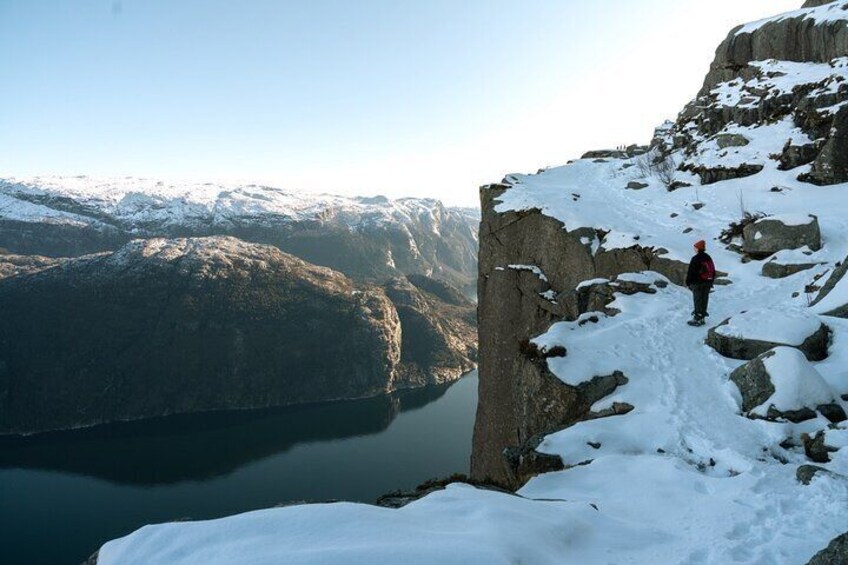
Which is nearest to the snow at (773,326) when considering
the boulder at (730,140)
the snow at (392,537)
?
the snow at (392,537)

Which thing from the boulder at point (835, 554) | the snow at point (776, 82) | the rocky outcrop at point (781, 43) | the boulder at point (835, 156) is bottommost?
the boulder at point (835, 554)

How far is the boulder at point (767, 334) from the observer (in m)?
14.0

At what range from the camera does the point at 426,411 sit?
18012cm

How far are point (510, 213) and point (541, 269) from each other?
18.8 feet

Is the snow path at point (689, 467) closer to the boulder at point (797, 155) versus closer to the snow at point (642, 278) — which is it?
the snow at point (642, 278)

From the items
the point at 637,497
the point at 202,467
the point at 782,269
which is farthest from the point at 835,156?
the point at 202,467

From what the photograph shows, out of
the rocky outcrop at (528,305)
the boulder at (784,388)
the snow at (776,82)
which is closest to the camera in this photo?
→ the boulder at (784,388)

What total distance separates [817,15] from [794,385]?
4592cm

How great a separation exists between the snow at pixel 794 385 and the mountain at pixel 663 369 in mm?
45

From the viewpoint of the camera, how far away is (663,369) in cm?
1561

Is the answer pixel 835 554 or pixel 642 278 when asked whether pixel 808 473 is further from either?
pixel 642 278

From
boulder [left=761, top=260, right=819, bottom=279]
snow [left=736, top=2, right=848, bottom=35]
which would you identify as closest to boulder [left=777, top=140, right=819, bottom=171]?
boulder [left=761, top=260, right=819, bottom=279]

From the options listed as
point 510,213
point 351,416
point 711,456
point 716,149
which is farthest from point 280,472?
point 711,456

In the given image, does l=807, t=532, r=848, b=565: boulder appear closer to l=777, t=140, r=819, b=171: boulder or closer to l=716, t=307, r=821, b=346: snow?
l=716, t=307, r=821, b=346: snow
